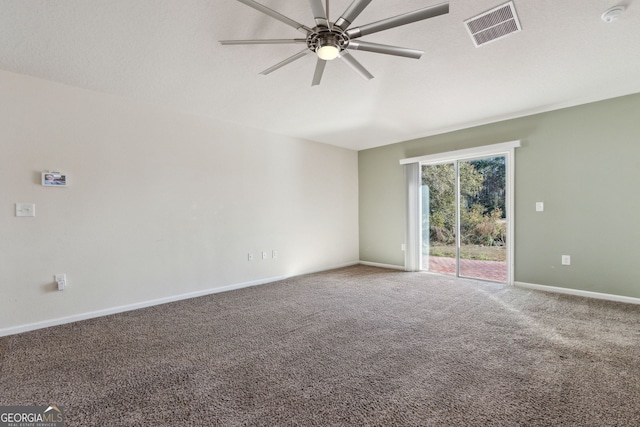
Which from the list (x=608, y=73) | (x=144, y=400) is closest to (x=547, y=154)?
(x=608, y=73)

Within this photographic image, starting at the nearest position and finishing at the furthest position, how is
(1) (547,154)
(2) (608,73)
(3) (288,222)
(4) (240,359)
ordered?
(4) (240,359) < (2) (608,73) < (1) (547,154) < (3) (288,222)

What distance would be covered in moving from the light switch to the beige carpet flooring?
3.89 feet

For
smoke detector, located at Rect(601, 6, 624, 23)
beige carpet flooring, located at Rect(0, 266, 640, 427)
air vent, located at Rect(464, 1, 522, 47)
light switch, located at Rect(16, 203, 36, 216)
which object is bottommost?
beige carpet flooring, located at Rect(0, 266, 640, 427)

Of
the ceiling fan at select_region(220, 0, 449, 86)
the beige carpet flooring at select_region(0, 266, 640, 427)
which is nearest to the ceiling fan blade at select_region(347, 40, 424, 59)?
the ceiling fan at select_region(220, 0, 449, 86)

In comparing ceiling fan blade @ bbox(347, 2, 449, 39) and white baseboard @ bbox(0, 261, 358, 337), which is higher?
ceiling fan blade @ bbox(347, 2, 449, 39)

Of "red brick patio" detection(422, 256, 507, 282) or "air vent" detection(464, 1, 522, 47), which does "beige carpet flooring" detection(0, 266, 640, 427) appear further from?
"air vent" detection(464, 1, 522, 47)

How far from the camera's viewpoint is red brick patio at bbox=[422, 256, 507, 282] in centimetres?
447

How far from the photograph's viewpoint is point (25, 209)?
9.20ft

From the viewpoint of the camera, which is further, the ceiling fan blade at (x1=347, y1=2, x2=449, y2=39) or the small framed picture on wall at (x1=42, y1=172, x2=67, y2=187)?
the small framed picture on wall at (x1=42, y1=172, x2=67, y2=187)

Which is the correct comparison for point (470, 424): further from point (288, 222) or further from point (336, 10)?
point (288, 222)

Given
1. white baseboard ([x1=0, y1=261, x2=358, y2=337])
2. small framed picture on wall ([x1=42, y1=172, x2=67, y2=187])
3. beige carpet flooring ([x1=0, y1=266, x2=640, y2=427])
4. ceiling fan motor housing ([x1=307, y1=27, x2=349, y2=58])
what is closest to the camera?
beige carpet flooring ([x1=0, y1=266, x2=640, y2=427])

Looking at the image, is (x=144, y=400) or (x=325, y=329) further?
(x=325, y=329)

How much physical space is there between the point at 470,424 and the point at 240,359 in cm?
159

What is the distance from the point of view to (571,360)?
2113 mm
